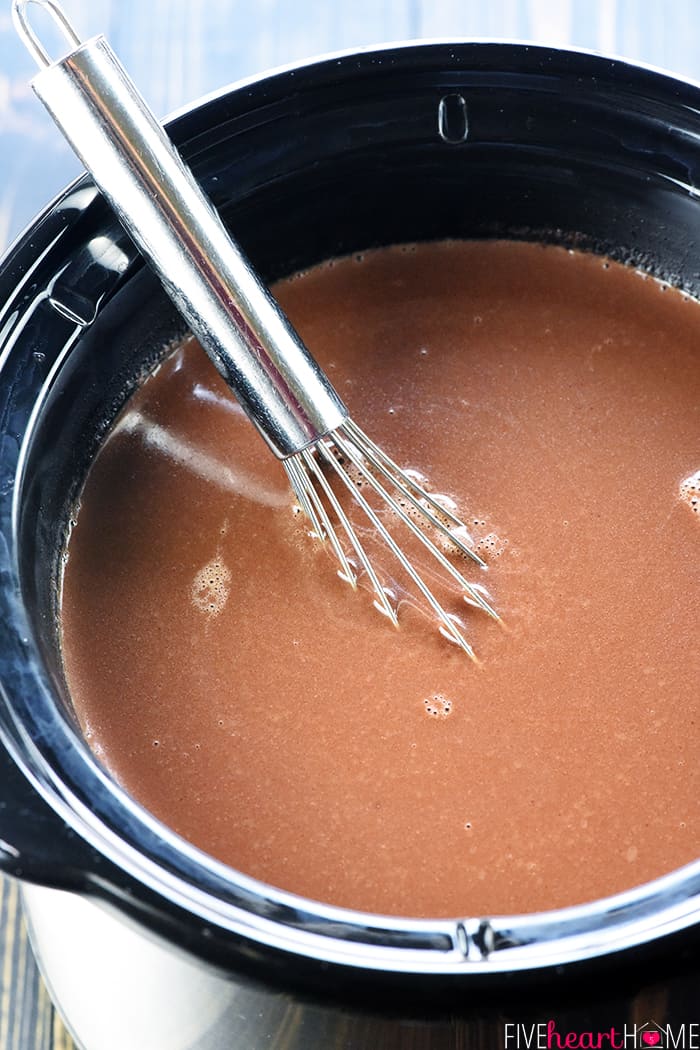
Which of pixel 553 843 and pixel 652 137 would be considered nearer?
pixel 553 843

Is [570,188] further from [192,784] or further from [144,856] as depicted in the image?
[144,856]

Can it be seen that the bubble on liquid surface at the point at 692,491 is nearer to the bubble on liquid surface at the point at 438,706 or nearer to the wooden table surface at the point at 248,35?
the bubble on liquid surface at the point at 438,706

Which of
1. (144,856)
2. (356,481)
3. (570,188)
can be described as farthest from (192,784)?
(570,188)

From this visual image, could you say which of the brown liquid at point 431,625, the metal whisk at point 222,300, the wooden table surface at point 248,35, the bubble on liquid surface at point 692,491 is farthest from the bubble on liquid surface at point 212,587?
the wooden table surface at point 248,35

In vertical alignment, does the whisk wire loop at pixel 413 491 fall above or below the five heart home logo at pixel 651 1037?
above

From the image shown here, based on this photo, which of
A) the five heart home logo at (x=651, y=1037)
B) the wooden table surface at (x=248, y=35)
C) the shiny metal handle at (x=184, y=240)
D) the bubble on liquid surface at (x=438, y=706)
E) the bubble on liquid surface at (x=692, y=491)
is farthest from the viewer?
the wooden table surface at (x=248, y=35)

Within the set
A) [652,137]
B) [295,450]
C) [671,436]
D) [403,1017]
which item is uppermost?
[652,137]
